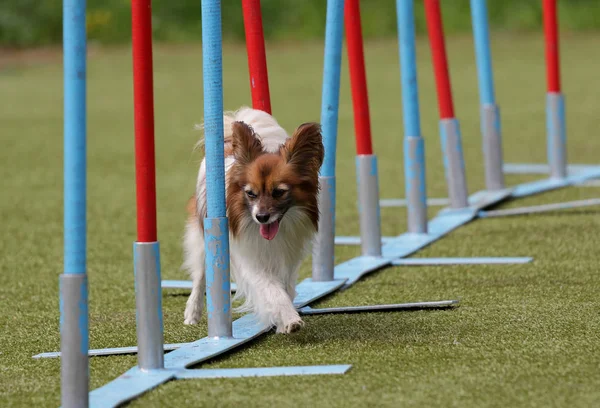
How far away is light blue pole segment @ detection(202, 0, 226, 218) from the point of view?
376cm

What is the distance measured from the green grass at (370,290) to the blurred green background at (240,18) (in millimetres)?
7365

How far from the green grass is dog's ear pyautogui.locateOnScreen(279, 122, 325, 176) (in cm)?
59

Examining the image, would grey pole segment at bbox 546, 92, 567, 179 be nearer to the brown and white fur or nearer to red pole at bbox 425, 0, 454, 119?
red pole at bbox 425, 0, 454, 119

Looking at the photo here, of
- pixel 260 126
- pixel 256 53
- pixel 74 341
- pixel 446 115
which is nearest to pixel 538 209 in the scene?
pixel 446 115

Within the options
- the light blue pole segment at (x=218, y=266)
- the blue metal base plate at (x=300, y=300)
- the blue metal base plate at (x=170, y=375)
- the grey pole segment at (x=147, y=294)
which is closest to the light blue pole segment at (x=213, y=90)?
the light blue pole segment at (x=218, y=266)

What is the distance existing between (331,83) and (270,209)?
4.10 ft

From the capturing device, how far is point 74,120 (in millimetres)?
2971

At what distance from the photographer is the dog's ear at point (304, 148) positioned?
4.02m

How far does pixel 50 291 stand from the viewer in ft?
16.8

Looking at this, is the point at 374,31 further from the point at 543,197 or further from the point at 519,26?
the point at 543,197

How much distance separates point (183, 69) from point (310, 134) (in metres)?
14.1

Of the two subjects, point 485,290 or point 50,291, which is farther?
point 50,291

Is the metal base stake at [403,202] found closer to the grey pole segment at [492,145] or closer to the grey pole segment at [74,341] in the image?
the grey pole segment at [492,145]

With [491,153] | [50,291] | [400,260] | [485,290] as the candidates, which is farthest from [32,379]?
[491,153]
